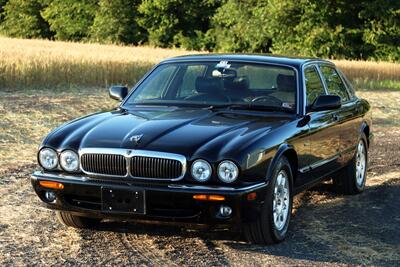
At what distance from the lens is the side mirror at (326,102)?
7.37 meters

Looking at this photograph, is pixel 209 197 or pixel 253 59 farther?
pixel 253 59

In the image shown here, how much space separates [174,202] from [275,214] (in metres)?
0.98

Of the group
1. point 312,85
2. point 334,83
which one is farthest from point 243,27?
point 312,85

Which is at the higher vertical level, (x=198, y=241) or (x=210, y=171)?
(x=210, y=171)

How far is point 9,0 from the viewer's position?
72125 millimetres

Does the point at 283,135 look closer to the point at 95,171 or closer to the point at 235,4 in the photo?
the point at 95,171

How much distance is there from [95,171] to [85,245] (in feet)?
2.19

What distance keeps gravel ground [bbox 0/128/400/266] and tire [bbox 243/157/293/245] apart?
0.32 ft

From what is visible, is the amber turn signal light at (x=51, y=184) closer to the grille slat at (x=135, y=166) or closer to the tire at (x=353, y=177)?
the grille slat at (x=135, y=166)

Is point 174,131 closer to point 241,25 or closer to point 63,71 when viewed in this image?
point 63,71

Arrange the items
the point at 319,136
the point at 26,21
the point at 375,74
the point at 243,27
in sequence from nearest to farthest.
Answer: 1. the point at 319,136
2. the point at 375,74
3. the point at 243,27
4. the point at 26,21

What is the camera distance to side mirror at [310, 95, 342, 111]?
24.2ft

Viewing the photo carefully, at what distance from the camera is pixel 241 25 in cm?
4906

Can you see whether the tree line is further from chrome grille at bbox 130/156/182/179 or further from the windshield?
chrome grille at bbox 130/156/182/179
